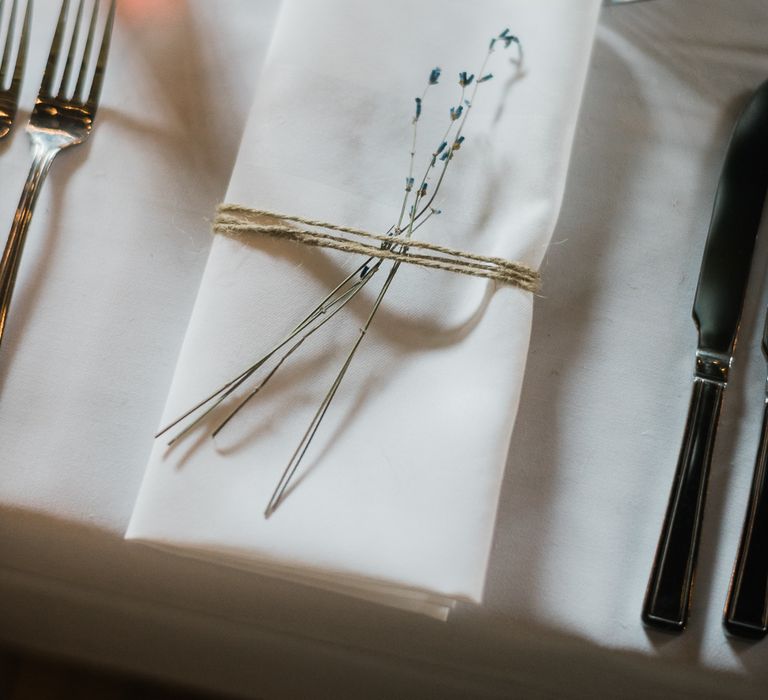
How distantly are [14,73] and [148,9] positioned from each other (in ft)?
0.47

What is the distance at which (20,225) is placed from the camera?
64 cm

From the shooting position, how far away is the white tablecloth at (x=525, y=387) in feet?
2.06

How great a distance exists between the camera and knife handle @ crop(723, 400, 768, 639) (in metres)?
0.63

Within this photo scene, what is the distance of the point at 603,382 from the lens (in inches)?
26.8

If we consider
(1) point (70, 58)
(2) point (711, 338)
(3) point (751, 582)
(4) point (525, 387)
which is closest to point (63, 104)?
(1) point (70, 58)

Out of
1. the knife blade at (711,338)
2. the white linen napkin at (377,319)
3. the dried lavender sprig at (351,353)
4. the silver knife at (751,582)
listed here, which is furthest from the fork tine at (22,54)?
the silver knife at (751,582)

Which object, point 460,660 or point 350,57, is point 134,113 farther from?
point 460,660

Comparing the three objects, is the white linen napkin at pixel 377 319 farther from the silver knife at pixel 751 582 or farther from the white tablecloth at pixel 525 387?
the silver knife at pixel 751 582

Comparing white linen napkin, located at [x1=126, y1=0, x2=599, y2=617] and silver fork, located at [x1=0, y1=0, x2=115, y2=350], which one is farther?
silver fork, located at [x1=0, y1=0, x2=115, y2=350]

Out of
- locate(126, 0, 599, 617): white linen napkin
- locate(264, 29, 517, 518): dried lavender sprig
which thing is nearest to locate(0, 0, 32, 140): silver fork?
locate(126, 0, 599, 617): white linen napkin

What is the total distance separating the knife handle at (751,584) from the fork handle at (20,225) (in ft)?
2.20

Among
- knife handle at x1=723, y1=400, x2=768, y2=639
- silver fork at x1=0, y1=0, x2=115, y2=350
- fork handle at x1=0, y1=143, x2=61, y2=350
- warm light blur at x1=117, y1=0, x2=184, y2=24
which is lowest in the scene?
knife handle at x1=723, y1=400, x2=768, y2=639

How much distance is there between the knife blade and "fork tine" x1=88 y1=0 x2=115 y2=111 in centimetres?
59

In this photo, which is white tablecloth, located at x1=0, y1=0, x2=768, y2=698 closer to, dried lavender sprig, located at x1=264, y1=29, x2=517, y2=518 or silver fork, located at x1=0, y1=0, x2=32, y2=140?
silver fork, located at x1=0, y1=0, x2=32, y2=140
